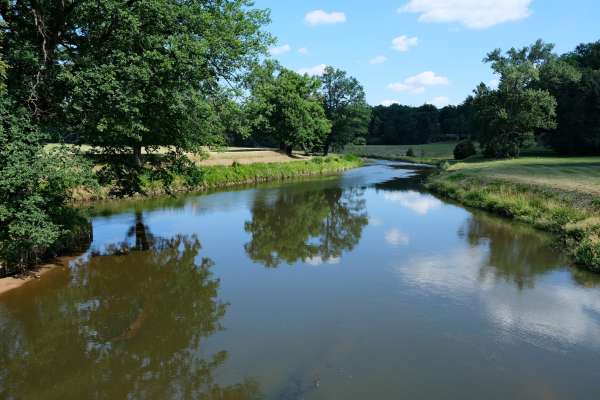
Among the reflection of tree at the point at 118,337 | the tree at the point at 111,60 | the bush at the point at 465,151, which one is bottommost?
the reflection of tree at the point at 118,337

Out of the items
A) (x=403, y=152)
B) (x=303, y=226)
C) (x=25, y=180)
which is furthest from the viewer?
(x=403, y=152)

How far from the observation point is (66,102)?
1377 centimetres

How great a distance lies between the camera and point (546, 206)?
69.4ft

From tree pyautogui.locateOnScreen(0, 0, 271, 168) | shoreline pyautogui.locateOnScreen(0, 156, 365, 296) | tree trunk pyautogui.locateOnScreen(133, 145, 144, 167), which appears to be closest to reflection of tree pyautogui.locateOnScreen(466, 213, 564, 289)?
tree pyautogui.locateOnScreen(0, 0, 271, 168)

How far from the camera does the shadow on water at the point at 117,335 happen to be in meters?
7.65

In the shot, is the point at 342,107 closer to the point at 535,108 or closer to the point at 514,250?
the point at 535,108

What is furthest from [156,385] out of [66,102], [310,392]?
[66,102]

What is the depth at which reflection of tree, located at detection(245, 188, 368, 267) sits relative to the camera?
55.5 feet

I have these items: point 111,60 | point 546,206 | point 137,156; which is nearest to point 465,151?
point 546,206

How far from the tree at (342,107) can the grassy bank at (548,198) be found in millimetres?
44856

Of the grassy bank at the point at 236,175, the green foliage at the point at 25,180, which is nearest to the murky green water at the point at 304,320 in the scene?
the green foliage at the point at 25,180

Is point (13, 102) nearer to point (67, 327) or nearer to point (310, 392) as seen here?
point (67, 327)

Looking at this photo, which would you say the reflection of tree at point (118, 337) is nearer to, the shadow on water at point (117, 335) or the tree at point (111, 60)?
the shadow on water at point (117, 335)

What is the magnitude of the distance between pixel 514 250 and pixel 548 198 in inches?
280
